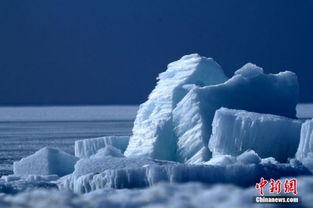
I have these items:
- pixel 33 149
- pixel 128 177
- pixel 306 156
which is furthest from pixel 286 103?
pixel 33 149

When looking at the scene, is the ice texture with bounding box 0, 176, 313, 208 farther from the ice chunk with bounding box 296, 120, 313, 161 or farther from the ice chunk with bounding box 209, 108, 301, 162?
the ice chunk with bounding box 209, 108, 301, 162

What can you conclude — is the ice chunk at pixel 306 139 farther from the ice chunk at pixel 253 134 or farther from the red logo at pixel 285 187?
the red logo at pixel 285 187

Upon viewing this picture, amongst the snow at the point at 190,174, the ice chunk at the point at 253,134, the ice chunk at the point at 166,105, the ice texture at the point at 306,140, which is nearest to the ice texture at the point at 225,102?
the ice chunk at the point at 166,105

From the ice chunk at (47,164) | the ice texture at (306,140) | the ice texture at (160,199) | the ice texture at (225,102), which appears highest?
the ice texture at (225,102)

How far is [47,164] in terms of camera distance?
11320 millimetres

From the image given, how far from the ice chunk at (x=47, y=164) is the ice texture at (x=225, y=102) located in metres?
1.97

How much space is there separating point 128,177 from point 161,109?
4933 millimetres

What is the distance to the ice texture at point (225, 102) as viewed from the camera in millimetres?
11203

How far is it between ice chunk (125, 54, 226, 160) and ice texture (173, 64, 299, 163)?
0.28 meters

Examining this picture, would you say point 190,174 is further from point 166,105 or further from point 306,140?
point 166,105

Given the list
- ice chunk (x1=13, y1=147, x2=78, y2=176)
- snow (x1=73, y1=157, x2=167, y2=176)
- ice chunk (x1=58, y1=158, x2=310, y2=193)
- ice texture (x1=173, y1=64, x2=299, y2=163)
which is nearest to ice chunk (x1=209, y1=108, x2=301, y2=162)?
ice texture (x1=173, y1=64, x2=299, y2=163)

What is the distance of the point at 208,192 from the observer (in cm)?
447

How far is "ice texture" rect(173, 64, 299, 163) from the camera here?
11.2m

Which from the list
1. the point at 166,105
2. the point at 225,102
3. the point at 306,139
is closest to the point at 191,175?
the point at 306,139
